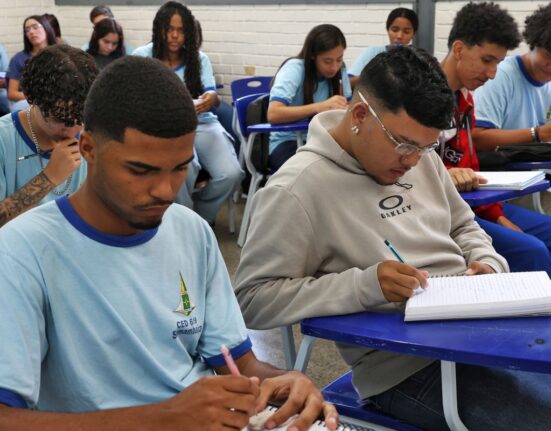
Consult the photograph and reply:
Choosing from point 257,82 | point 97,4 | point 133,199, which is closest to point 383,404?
point 133,199

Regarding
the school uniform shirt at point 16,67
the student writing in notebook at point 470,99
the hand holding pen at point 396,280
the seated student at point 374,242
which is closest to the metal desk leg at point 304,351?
the seated student at point 374,242

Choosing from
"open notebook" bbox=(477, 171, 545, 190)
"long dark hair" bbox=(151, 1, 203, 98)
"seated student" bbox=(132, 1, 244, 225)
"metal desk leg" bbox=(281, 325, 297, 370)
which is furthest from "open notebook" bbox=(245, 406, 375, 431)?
"long dark hair" bbox=(151, 1, 203, 98)

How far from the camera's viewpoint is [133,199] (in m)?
1.13

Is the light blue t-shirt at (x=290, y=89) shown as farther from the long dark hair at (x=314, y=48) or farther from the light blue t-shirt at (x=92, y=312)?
the light blue t-shirt at (x=92, y=312)

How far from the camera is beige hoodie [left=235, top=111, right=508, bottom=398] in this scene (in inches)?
61.4

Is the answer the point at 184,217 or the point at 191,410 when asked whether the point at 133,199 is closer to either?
the point at 184,217

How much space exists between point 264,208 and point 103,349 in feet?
1.94

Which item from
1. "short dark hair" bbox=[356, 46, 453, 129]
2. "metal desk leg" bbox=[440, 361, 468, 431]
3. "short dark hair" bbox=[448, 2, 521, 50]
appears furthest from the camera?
"short dark hair" bbox=[448, 2, 521, 50]

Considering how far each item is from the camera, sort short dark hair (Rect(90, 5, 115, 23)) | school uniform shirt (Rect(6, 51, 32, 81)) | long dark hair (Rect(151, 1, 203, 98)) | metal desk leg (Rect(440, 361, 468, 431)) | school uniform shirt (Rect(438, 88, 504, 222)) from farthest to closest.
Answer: short dark hair (Rect(90, 5, 115, 23)), school uniform shirt (Rect(6, 51, 32, 81)), long dark hair (Rect(151, 1, 203, 98)), school uniform shirt (Rect(438, 88, 504, 222)), metal desk leg (Rect(440, 361, 468, 431))

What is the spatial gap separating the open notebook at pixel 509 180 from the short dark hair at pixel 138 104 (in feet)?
4.96

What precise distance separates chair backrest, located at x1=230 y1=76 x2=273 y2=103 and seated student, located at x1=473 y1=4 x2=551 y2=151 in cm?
184

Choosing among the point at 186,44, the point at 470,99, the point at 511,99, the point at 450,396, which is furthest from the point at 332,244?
the point at 186,44

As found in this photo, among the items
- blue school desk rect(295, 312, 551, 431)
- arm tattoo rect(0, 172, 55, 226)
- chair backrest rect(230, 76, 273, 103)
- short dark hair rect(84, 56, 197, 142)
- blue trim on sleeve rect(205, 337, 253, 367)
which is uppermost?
short dark hair rect(84, 56, 197, 142)

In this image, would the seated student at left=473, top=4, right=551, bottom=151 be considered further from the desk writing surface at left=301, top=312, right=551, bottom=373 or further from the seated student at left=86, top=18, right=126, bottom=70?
the seated student at left=86, top=18, right=126, bottom=70
